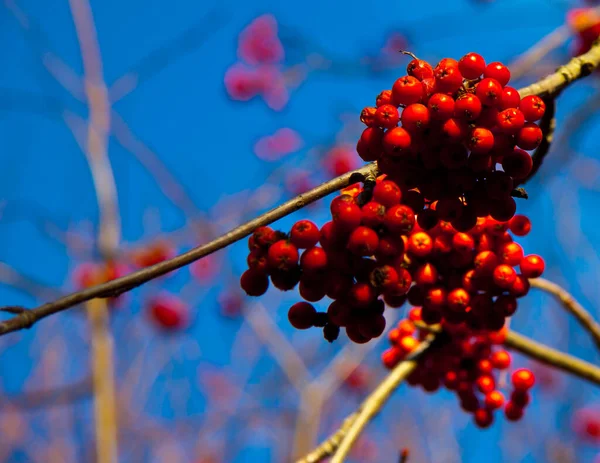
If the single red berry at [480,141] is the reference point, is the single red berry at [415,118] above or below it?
above

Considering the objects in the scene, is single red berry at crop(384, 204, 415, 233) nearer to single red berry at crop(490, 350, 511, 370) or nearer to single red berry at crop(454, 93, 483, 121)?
single red berry at crop(454, 93, 483, 121)

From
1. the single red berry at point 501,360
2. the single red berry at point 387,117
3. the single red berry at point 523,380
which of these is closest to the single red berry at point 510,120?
the single red berry at point 387,117

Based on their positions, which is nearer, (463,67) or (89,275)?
(463,67)

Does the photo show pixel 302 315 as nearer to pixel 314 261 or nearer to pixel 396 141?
pixel 314 261

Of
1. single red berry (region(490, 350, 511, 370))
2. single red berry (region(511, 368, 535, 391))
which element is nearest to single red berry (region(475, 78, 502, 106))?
single red berry (region(490, 350, 511, 370))

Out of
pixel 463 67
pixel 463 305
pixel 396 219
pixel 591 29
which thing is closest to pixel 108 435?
pixel 463 305

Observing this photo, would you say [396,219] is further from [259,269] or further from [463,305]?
[463,305]

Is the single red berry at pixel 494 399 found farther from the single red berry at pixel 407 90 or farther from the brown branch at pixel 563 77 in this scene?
the single red berry at pixel 407 90
